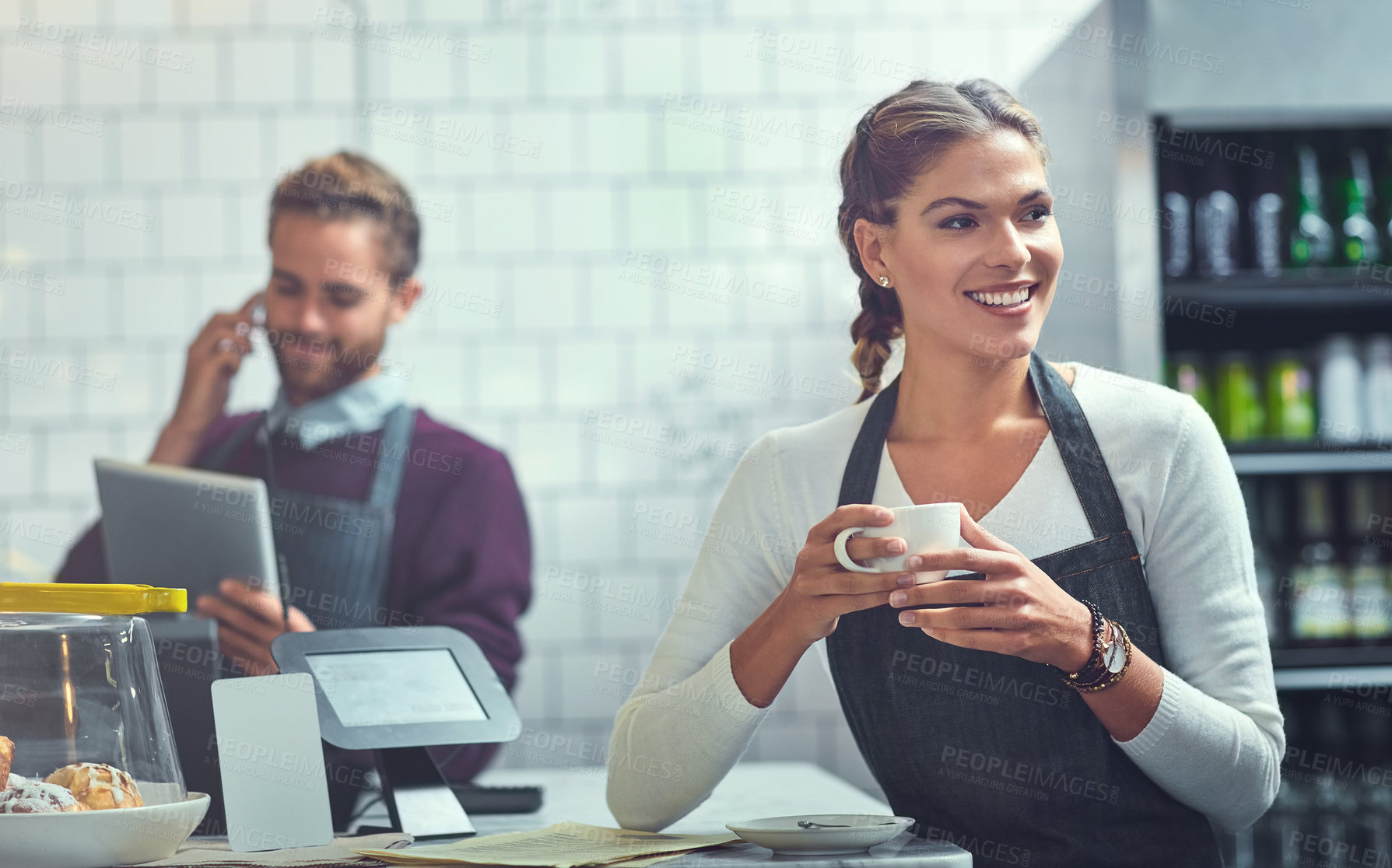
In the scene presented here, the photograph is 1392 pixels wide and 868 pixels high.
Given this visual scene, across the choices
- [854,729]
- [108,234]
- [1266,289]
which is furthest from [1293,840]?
[108,234]

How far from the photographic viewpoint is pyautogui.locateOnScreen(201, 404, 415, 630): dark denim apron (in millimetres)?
2857

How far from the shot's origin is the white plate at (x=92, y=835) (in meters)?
1.04

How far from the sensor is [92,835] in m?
1.06

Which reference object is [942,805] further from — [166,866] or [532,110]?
[532,110]

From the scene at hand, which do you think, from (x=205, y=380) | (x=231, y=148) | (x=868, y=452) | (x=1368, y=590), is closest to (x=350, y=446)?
(x=205, y=380)

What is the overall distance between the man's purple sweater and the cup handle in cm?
167

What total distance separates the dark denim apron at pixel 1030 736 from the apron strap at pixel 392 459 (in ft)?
5.45

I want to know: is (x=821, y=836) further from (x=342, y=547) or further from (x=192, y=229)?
(x=192, y=229)

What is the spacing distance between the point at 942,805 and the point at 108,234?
8.47ft

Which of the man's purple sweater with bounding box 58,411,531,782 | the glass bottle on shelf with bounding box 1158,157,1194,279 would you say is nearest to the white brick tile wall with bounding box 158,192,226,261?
the man's purple sweater with bounding box 58,411,531,782

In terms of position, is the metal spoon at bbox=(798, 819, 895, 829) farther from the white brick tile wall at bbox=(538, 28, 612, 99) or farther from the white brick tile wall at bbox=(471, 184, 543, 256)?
the white brick tile wall at bbox=(538, 28, 612, 99)

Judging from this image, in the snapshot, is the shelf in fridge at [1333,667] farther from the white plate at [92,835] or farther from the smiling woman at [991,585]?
the white plate at [92,835]

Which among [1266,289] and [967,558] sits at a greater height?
[1266,289]

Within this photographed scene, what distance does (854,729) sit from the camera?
5.19ft
